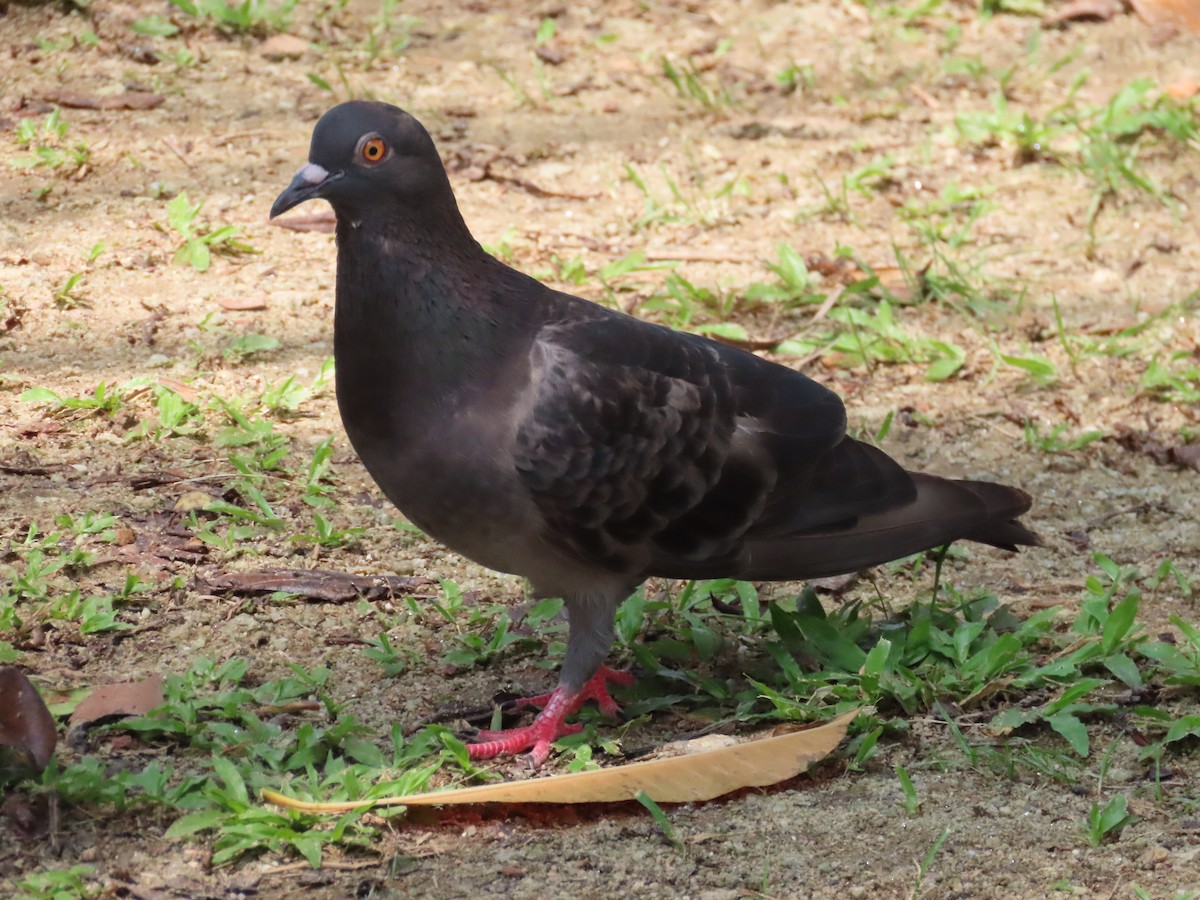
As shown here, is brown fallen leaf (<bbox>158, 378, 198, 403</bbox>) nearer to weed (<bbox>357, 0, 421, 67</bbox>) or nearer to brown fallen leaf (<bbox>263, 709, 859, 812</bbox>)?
brown fallen leaf (<bbox>263, 709, 859, 812</bbox>)

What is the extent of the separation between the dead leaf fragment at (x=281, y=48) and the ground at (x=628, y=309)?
0.04 metres

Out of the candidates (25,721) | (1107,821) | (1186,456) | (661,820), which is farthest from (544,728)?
Answer: (1186,456)

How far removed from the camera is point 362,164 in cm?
405

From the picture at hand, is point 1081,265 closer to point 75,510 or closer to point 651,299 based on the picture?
point 651,299

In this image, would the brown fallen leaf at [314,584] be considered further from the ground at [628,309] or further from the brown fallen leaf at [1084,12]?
the brown fallen leaf at [1084,12]

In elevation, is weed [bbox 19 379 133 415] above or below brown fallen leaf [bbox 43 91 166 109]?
below

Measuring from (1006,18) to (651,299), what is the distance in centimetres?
448

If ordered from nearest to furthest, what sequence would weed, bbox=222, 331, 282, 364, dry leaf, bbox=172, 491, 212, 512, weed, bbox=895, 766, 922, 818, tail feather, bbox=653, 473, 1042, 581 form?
weed, bbox=895, 766, 922, 818, tail feather, bbox=653, 473, 1042, 581, dry leaf, bbox=172, 491, 212, 512, weed, bbox=222, 331, 282, 364

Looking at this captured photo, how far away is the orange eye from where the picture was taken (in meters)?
4.04

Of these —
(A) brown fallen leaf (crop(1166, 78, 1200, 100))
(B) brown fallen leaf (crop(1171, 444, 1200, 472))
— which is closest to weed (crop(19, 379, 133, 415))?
(B) brown fallen leaf (crop(1171, 444, 1200, 472))

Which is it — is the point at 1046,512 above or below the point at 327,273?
below

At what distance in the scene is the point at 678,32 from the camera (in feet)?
31.0

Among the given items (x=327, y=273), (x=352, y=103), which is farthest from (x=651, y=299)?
(x=352, y=103)

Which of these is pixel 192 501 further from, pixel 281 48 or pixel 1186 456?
pixel 281 48
